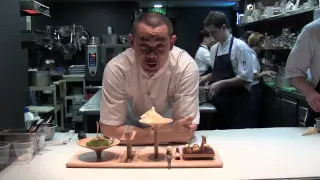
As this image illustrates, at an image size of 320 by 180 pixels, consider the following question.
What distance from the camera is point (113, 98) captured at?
1878mm

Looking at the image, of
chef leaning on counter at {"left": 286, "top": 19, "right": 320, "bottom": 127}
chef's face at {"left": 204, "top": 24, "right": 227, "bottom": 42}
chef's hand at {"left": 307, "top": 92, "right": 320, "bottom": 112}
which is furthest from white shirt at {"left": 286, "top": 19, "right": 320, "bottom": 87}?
chef's face at {"left": 204, "top": 24, "right": 227, "bottom": 42}

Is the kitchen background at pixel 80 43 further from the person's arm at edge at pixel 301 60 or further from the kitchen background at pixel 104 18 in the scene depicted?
the person's arm at edge at pixel 301 60

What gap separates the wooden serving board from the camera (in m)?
1.48

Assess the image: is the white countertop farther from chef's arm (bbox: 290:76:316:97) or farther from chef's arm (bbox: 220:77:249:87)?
chef's arm (bbox: 220:77:249:87)

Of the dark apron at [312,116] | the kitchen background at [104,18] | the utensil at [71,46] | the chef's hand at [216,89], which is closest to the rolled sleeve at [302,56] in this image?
the dark apron at [312,116]

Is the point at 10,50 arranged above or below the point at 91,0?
below

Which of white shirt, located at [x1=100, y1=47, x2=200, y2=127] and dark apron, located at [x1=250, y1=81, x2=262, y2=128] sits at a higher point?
white shirt, located at [x1=100, y1=47, x2=200, y2=127]

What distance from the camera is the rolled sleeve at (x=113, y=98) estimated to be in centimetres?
184

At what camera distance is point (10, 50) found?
1.82m

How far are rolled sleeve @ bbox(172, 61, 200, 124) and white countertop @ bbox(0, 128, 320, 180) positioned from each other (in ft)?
0.61

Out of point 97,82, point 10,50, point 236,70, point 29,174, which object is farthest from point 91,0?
point 29,174

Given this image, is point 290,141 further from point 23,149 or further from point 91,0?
point 91,0

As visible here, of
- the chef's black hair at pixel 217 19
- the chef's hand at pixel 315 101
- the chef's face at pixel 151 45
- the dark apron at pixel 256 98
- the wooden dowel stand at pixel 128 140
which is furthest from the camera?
the dark apron at pixel 256 98

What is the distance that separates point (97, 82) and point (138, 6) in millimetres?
2200
